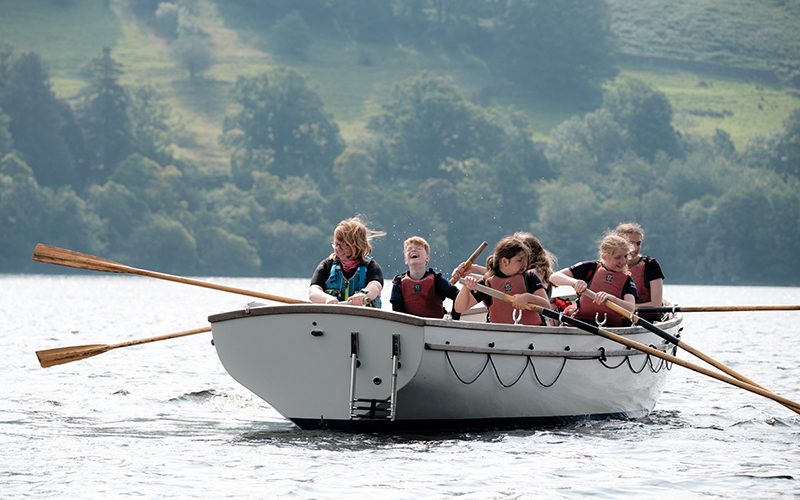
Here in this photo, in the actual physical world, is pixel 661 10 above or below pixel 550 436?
above

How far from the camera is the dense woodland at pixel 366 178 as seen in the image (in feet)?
322

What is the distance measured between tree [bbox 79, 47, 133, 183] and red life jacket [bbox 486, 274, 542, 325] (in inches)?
3765

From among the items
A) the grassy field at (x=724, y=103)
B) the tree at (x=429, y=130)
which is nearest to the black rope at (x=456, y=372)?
the tree at (x=429, y=130)

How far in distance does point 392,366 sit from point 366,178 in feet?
324

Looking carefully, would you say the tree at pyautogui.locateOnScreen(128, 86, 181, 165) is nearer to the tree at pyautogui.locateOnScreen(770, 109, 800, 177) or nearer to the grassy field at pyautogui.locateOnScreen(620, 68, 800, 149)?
the grassy field at pyautogui.locateOnScreen(620, 68, 800, 149)

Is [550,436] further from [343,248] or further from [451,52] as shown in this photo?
[451,52]

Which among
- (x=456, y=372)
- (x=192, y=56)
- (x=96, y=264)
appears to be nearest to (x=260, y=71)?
(x=192, y=56)

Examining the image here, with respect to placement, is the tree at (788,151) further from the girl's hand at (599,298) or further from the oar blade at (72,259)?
the oar blade at (72,259)

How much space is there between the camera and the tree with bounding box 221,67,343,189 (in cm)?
11725

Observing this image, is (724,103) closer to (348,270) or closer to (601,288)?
(601,288)

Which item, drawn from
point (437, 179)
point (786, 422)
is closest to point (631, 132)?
point (437, 179)

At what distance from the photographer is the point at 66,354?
610 inches

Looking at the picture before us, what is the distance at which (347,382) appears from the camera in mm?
13055

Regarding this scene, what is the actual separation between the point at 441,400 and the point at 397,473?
179 cm
